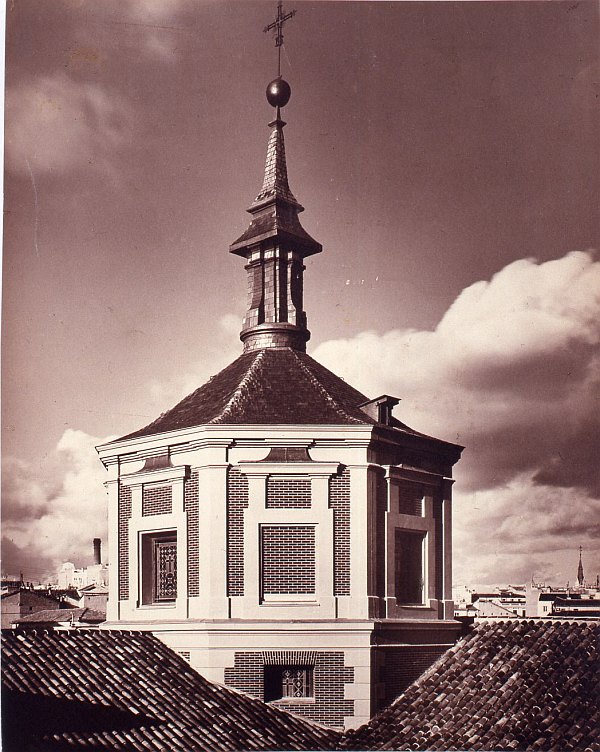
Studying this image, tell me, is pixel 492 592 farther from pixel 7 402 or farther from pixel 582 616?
pixel 7 402

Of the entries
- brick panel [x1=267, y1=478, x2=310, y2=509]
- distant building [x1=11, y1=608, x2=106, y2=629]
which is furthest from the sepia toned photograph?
distant building [x1=11, y1=608, x2=106, y2=629]

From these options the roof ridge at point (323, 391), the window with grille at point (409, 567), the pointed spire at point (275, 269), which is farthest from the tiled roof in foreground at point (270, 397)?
the window with grille at point (409, 567)

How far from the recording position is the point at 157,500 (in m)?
17.3

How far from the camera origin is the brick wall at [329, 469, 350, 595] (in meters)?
16.5

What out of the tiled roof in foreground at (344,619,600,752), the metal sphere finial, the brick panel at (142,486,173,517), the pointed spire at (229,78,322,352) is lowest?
the tiled roof in foreground at (344,619,600,752)

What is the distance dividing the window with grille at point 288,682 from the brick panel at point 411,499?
304cm

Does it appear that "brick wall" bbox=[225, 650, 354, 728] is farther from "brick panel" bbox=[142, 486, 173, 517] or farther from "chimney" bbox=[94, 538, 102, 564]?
"chimney" bbox=[94, 538, 102, 564]

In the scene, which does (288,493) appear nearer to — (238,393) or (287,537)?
(287,537)

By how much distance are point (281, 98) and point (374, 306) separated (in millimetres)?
3619

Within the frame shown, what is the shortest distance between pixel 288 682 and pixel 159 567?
2.84m

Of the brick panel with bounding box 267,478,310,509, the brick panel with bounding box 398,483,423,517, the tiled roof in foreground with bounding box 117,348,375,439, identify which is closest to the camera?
the brick panel with bounding box 267,478,310,509

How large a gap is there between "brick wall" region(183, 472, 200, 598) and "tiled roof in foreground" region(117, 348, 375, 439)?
0.98 meters

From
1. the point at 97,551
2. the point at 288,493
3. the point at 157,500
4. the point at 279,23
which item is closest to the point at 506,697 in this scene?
the point at 288,493

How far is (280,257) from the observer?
18.5 metres
